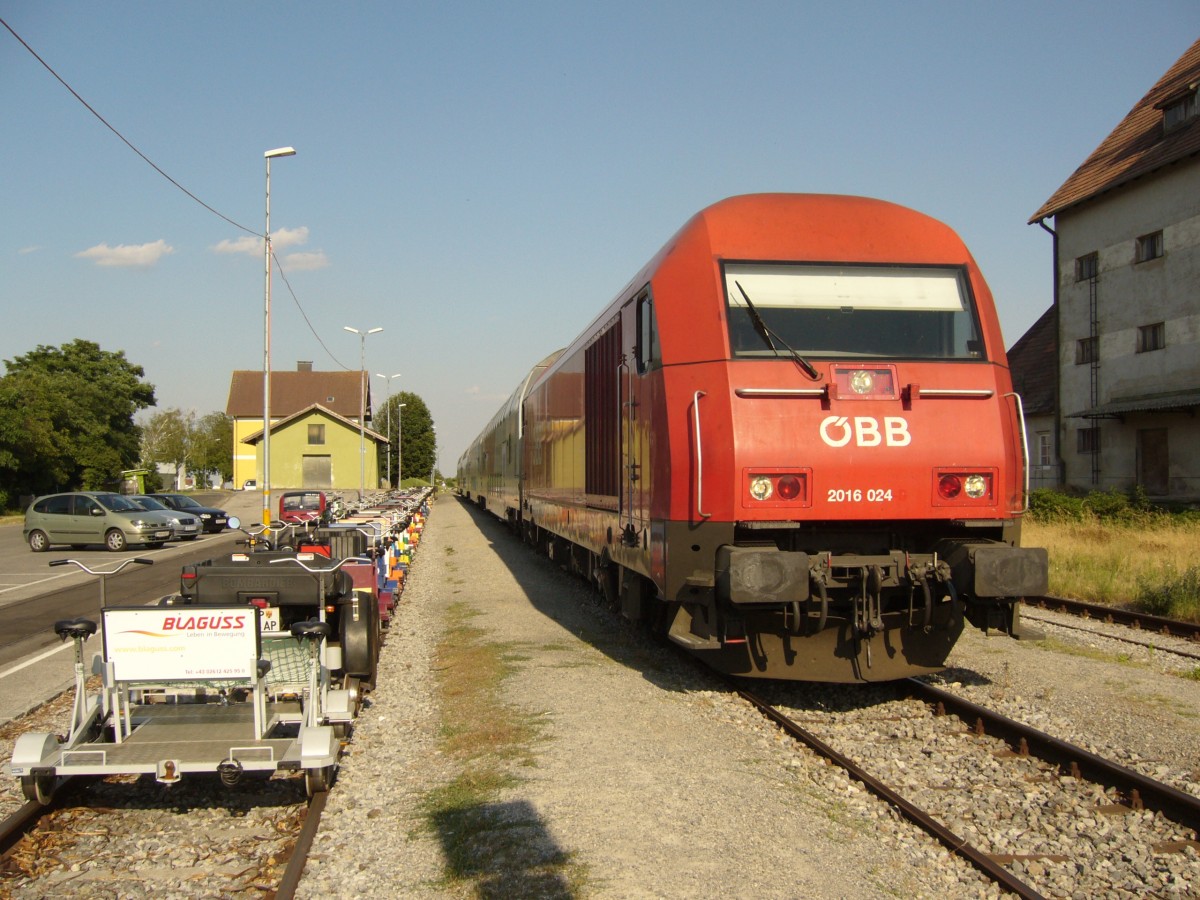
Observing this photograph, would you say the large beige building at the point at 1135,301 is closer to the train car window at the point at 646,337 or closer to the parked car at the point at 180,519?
the train car window at the point at 646,337

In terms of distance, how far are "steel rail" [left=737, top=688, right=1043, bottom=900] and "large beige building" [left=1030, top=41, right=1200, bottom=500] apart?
21246 mm

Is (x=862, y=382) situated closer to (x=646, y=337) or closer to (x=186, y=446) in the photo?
(x=646, y=337)

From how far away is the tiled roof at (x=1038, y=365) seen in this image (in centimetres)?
3114

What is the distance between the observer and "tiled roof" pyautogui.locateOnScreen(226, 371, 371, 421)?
263 ft

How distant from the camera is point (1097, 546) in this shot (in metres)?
17.7

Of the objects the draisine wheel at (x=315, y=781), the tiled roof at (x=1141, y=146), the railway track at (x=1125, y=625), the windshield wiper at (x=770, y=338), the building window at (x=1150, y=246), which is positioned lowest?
the railway track at (x=1125, y=625)

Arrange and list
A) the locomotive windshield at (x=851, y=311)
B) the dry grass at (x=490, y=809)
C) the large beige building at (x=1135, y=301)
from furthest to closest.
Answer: the large beige building at (x=1135, y=301), the locomotive windshield at (x=851, y=311), the dry grass at (x=490, y=809)

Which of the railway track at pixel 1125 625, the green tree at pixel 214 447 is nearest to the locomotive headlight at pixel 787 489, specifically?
the railway track at pixel 1125 625

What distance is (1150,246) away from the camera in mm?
26359

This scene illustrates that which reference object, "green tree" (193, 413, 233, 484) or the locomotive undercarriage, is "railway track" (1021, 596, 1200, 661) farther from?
"green tree" (193, 413, 233, 484)

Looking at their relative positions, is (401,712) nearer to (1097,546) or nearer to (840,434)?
(840,434)

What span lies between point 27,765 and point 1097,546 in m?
17.2

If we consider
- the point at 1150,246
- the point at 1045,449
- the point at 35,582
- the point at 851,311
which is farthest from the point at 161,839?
the point at 1045,449

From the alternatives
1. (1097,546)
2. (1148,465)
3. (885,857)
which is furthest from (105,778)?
(1148,465)
